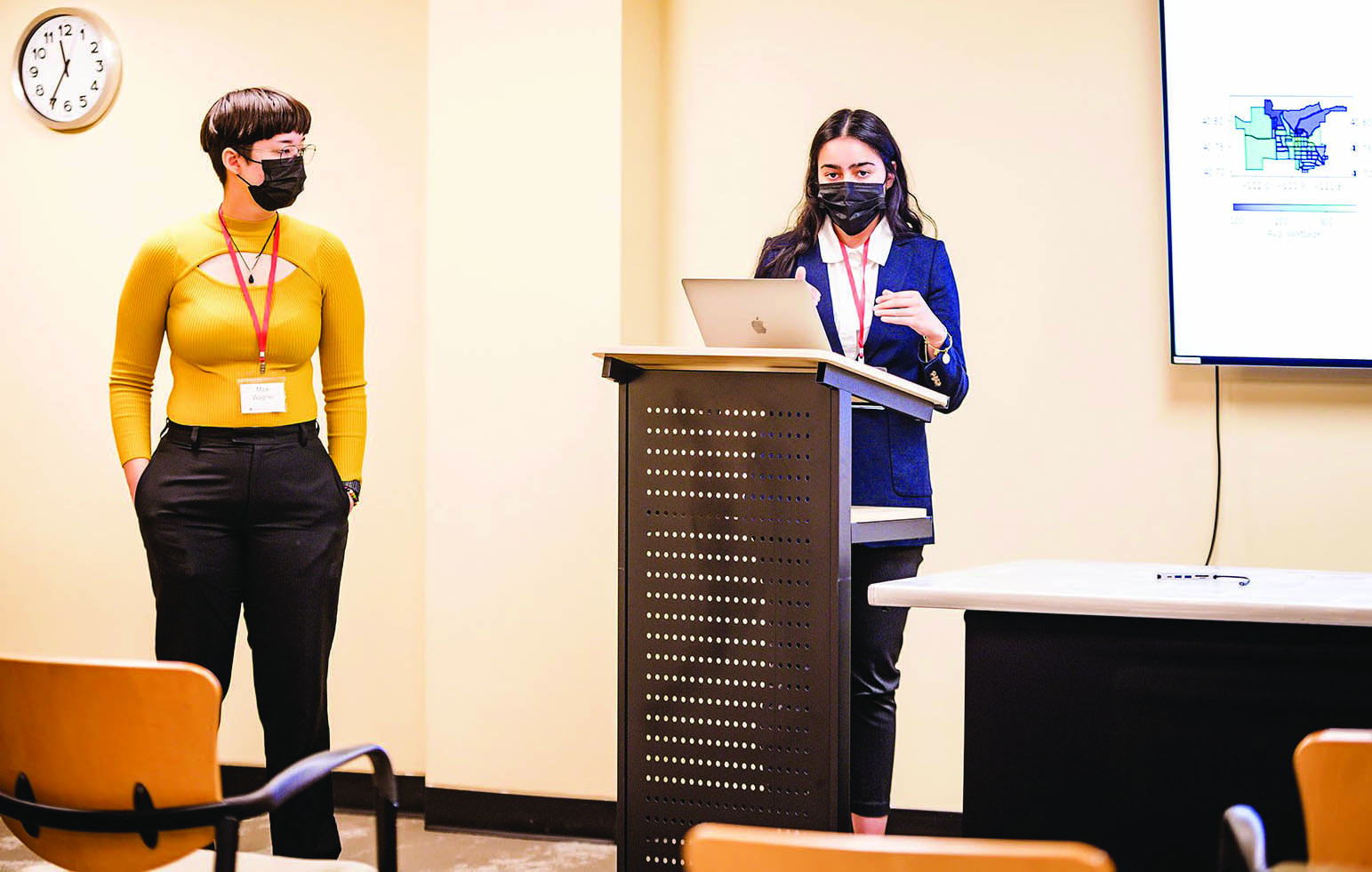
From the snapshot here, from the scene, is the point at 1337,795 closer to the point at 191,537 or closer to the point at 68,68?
the point at 191,537

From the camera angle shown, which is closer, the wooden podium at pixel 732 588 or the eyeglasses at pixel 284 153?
the wooden podium at pixel 732 588

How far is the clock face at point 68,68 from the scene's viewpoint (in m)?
4.27

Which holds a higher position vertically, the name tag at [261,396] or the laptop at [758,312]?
the laptop at [758,312]

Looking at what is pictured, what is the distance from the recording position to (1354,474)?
3553 millimetres

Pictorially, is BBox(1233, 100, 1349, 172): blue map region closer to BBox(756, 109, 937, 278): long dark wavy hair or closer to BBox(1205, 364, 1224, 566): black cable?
BBox(1205, 364, 1224, 566): black cable

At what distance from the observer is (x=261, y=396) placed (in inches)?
107

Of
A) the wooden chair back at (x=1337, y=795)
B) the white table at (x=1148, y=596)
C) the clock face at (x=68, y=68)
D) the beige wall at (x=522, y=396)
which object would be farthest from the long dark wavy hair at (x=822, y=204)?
the clock face at (x=68, y=68)

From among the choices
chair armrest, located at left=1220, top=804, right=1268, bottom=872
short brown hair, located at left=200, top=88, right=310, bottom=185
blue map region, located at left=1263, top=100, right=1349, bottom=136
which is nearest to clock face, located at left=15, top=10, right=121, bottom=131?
short brown hair, located at left=200, top=88, right=310, bottom=185

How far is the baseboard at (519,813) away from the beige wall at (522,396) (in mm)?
35

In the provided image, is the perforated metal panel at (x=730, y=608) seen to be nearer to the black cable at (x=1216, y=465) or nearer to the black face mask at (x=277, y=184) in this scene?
the black face mask at (x=277, y=184)

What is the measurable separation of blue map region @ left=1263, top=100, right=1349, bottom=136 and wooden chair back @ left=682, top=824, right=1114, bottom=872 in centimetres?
307

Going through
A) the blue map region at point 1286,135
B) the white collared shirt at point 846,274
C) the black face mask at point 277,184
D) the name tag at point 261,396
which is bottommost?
the name tag at point 261,396

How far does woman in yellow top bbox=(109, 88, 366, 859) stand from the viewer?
268cm

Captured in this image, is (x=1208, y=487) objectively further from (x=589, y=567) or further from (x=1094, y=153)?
(x=589, y=567)
